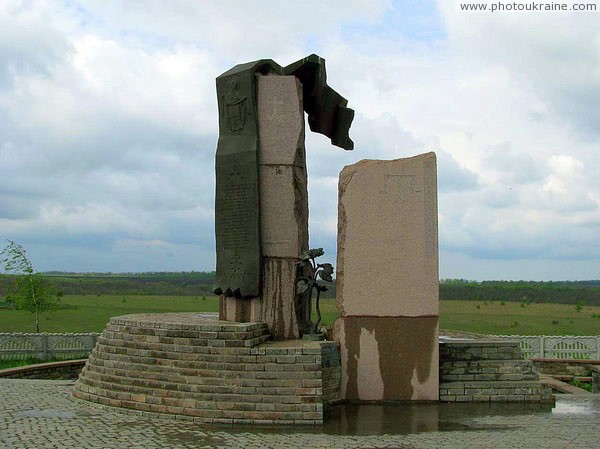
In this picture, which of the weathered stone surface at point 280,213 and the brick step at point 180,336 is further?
the weathered stone surface at point 280,213

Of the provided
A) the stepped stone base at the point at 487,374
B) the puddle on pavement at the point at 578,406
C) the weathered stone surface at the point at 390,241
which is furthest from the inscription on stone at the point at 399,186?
the puddle on pavement at the point at 578,406

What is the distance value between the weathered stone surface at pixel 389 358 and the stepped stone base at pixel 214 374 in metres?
0.31

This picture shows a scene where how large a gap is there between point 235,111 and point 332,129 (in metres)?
2.61

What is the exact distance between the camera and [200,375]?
10.4 metres

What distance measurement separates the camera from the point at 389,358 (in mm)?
11555

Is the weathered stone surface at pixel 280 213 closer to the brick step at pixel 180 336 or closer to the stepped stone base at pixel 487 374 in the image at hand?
the brick step at pixel 180 336

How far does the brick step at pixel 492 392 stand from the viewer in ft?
38.2

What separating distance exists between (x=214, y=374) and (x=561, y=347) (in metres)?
11.2

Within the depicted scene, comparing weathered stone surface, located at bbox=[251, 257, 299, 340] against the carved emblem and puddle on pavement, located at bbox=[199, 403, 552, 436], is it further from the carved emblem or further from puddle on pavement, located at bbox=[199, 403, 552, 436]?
the carved emblem

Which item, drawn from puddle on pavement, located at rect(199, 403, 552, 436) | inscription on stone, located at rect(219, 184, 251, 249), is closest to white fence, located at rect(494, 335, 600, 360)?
puddle on pavement, located at rect(199, 403, 552, 436)

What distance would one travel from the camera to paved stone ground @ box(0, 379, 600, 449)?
8.41 m

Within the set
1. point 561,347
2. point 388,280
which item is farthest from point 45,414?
point 561,347

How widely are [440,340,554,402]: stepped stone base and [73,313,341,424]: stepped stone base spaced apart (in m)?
1.91

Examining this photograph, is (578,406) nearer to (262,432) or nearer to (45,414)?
(262,432)
